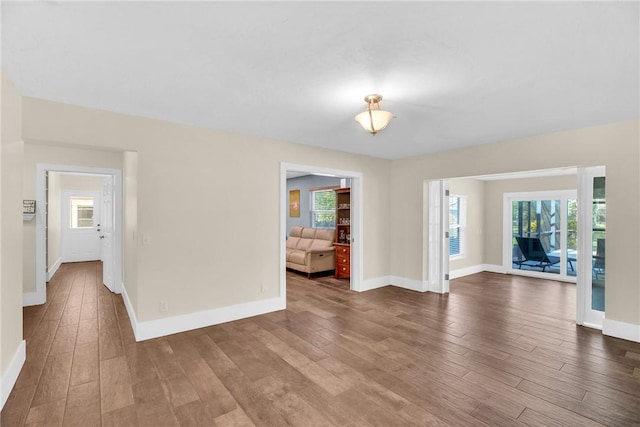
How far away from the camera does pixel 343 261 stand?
6.47 m

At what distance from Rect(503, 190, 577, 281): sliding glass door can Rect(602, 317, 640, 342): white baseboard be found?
337 cm

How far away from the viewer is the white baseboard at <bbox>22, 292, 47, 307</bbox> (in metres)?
4.48

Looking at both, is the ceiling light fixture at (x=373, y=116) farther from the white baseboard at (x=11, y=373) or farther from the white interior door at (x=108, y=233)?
the white interior door at (x=108, y=233)

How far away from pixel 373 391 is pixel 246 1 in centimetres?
268

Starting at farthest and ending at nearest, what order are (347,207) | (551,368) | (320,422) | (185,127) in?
(347,207) < (185,127) < (551,368) < (320,422)

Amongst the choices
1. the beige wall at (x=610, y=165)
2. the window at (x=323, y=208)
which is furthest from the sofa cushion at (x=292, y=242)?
the beige wall at (x=610, y=165)

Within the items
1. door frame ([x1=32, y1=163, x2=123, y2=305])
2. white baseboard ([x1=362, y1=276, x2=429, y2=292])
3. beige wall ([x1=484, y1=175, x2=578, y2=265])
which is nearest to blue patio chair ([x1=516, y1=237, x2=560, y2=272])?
beige wall ([x1=484, y1=175, x2=578, y2=265])

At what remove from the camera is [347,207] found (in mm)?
6840

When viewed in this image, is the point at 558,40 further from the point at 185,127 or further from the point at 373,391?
the point at 185,127

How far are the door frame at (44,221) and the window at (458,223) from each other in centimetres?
655

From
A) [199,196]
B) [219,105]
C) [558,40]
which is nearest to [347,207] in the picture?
[199,196]

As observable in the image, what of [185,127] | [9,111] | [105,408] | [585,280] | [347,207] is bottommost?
[105,408]

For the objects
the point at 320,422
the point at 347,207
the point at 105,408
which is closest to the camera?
the point at 320,422

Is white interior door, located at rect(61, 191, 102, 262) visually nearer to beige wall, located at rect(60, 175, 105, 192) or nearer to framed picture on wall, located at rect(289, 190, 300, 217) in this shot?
beige wall, located at rect(60, 175, 105, 192)
